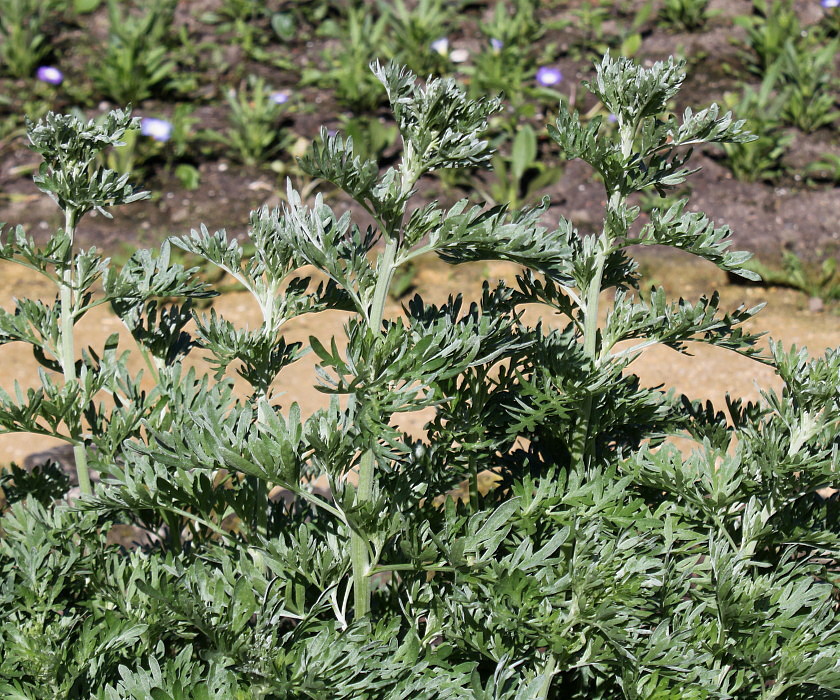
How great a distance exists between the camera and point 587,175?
20.5 ft

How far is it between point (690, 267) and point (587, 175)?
107 centimetres

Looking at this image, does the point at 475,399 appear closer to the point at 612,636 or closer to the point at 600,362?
the point at 600,362

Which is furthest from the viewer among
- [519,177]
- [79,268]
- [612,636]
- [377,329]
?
[519,177]

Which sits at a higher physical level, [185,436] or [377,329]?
[377,329]

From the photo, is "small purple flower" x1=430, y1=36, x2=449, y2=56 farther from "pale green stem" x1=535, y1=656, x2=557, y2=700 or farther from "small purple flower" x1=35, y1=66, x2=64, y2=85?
"pale green stem" x1=535, y1=656, x2=557, y2=700

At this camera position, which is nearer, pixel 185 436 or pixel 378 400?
pixel 378 400

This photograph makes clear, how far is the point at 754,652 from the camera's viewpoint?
1.93m

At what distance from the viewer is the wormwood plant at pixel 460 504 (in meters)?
1.79

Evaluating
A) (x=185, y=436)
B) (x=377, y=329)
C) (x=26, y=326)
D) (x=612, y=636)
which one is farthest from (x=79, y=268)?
(x=612, y=636)

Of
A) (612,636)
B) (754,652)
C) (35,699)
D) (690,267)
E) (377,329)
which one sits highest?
(377,329)

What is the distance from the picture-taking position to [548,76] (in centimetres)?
651

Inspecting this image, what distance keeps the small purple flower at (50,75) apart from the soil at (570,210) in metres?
0.14

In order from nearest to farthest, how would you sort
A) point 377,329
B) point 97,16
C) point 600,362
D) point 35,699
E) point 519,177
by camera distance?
point 377,329, point 35,699, point 600,362, point 519,177, point 97,16

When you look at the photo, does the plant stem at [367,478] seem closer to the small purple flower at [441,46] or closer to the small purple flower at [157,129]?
the small purple flower at [157,129]
